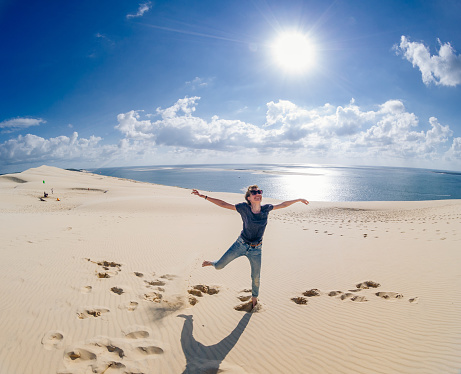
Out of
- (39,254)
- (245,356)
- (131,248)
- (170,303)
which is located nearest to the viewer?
(245,356)

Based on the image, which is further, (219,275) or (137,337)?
(219,275)

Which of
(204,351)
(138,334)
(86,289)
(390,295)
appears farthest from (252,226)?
(86,289)

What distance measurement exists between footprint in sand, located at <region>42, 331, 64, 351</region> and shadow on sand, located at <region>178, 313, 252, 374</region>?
6.29 feet

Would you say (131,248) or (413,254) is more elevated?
(413,254)

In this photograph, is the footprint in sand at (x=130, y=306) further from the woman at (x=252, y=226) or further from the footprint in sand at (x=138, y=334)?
the woman at (x=252, y=226)

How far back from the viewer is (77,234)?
11.1m

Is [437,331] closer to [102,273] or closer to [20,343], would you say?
[20,343]

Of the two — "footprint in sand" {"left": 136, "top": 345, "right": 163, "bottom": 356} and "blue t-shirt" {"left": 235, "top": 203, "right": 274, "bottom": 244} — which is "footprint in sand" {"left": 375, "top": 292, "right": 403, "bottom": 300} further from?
"footprint in sand" {"left": 136, "top": 345, "right": 163, "bottom": 356}

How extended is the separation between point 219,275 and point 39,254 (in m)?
6.24

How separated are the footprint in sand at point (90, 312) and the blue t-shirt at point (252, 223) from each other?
320 cm

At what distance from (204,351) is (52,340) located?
2.45m

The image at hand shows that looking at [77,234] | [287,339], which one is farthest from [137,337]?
[77,234]

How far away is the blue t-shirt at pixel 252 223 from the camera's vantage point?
167 inches

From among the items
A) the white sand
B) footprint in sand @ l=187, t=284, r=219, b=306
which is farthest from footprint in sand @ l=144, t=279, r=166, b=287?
footprint in sand @ l=187, t=284, r=219, b=306
